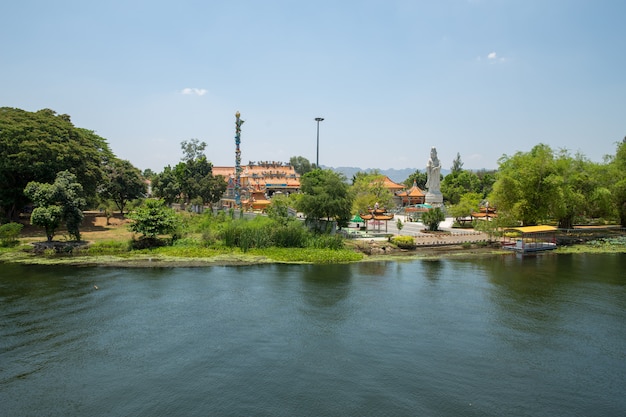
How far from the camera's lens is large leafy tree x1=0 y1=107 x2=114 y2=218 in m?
35.1

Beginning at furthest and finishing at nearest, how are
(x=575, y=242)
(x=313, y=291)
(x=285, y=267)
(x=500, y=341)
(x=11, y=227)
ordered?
(x=575, y=242), (x=11, y=227), (x=285, y=267), (x=313, y=291), (x=500, y=341)

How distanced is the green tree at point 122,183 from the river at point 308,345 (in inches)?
903

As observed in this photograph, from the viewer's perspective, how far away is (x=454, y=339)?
52.5ft

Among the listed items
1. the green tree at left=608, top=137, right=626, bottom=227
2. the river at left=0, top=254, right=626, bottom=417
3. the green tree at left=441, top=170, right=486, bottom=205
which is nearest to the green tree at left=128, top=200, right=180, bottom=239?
the river at left=0, top=254, right=626, bottom=417

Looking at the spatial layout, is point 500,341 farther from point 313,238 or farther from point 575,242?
point 575,242

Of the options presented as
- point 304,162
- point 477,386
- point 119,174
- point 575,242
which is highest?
point 304,162

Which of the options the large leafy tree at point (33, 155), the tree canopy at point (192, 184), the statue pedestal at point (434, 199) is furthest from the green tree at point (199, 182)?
the statue pedestal at point (434, 199)

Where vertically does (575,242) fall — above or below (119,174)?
below

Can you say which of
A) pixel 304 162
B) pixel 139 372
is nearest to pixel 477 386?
pixel 139 372

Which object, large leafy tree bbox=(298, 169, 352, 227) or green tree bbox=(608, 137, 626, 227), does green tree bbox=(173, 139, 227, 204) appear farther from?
green tree bbox=(608, 137, 626, 227)

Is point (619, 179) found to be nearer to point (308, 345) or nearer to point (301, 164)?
point (308, 345)

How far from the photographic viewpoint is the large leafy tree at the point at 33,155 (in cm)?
3512

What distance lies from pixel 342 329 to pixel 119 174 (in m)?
38.4

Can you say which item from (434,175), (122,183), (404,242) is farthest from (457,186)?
(122,183)
